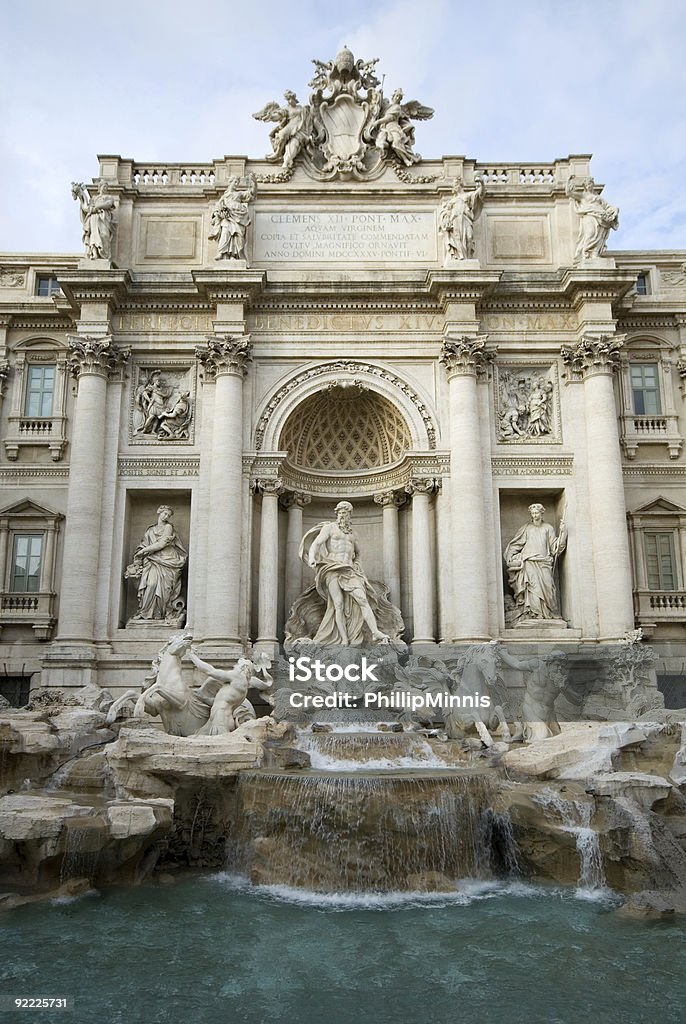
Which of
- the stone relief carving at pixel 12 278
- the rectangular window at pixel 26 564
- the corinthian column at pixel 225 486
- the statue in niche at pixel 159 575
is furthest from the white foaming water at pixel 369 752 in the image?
the stone relief carving at pixel 12 278

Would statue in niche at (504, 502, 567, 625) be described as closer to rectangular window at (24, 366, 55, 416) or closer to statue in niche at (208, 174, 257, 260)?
statue in niche at (208, 174, 257, 260)

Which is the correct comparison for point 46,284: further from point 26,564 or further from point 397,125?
point 397,125

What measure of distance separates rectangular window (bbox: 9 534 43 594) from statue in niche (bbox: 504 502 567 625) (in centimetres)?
1141

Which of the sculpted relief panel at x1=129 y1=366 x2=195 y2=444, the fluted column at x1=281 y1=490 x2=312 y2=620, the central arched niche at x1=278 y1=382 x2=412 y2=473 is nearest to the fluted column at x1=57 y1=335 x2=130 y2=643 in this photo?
the sculpted relief panel at x1=129 y1=366 x2=195 y2=444

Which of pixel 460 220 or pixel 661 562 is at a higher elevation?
pixel 460 220

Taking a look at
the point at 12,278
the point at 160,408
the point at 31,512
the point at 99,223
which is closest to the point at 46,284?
the point at 12,278

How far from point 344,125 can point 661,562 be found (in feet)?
46.3

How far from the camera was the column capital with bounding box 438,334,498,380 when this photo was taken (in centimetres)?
1989

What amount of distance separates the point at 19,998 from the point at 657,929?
6.81 m

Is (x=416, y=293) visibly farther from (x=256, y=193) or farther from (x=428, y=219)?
(x=256, y=193)

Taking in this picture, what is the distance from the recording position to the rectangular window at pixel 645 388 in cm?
2125

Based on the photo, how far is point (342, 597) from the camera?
61.3 ft

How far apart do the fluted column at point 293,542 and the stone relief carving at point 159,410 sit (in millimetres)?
3043

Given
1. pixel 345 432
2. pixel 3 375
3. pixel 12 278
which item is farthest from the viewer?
pixel 12 278
